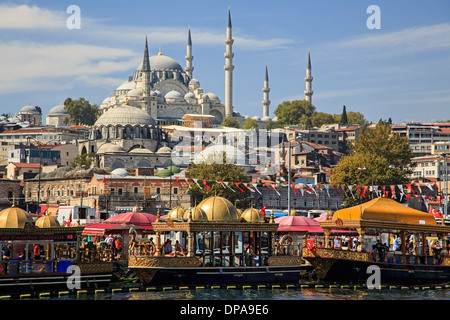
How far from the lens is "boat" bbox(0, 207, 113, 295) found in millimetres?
21891

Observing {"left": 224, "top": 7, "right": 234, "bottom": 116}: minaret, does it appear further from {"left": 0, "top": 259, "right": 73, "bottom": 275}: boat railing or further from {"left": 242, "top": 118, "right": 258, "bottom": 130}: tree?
{"left": 0, "top": 259, "right": 73, "bottom": 275}: boat railing

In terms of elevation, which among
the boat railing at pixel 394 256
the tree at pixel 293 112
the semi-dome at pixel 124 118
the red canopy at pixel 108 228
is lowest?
the boat railing at pixel 394 256

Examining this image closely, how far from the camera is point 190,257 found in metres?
23.7

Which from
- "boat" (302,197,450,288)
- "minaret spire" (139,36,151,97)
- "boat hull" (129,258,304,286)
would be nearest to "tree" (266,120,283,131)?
"minaret spire" (139,36,151,97)

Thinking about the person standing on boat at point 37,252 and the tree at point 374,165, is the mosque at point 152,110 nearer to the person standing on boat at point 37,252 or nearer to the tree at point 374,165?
A: the tree at point 374,165

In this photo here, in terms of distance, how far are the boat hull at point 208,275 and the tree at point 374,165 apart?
34321mm

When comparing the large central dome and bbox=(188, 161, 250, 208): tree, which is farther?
the large central dome

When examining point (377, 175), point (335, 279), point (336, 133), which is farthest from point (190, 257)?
point (336, 133)

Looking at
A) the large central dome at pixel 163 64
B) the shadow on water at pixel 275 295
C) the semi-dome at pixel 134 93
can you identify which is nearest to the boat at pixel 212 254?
the shadow on water at pixel 275 295

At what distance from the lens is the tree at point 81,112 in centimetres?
12056

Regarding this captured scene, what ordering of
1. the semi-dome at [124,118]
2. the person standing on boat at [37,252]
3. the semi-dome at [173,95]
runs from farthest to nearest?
the semi-dome at [173,95] < the semi-dome at [124,118] < the person standing on boat at [37,252]

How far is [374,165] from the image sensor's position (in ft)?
213

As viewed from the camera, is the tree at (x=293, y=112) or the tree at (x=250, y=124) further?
the tree at (x=293, y=112)
